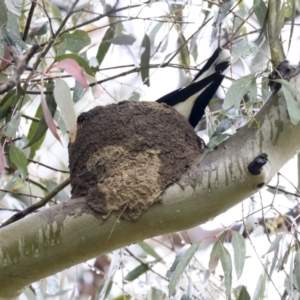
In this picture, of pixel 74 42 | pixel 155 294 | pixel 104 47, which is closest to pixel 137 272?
pixel 155 294

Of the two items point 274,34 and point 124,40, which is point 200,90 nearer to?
point 124,40

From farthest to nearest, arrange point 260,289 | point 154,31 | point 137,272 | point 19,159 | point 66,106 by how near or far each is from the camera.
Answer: point 137,272 < point 154,31 < point 260,289 < point 19,159 < point 66,106

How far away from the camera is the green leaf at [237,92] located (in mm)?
1198

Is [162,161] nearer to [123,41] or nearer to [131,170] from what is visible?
[131,170]

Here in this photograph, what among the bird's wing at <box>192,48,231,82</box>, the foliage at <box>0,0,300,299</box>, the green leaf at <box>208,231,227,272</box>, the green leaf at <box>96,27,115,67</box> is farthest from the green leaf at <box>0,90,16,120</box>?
the green leaf at <box>208,231,227,272</box>

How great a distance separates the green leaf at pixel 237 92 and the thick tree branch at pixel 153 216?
0.20 ft

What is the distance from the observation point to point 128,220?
1164 mm

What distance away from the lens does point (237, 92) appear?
121 cm

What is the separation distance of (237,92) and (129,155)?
294 mm

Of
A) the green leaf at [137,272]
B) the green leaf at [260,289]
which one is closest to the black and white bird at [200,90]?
the green leaf at [260,289]

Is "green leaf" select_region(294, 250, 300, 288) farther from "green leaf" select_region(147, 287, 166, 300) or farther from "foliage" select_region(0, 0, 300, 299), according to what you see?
"green leaf" select_region(147, 287, 166, 300)

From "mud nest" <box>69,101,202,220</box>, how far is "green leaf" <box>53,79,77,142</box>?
0.29m

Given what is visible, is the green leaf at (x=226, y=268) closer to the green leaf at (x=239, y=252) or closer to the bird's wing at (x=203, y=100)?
the green leaf at (x=239, y=252)

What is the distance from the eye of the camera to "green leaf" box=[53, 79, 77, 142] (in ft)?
2.99
